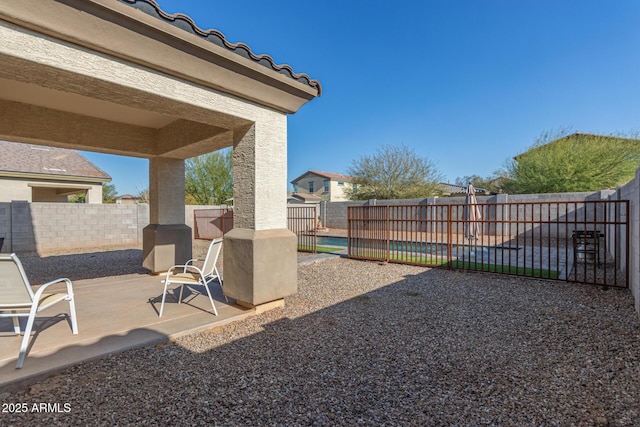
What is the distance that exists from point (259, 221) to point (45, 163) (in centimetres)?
1749

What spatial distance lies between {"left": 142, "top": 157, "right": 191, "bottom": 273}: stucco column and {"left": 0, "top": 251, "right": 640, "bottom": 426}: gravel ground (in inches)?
134

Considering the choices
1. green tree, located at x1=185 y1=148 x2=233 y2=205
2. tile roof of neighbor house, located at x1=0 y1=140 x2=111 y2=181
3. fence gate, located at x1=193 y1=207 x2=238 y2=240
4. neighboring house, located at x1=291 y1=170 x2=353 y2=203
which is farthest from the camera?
neighboring house, located at x1=291 y1=170 x2=353 y2=203

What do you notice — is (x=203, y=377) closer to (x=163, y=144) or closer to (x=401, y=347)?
(x=401, y=347)

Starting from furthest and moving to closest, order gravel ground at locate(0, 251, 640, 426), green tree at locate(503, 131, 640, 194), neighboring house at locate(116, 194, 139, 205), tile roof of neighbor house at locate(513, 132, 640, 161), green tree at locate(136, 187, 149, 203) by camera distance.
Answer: neighboring house at locate(116, 194, 139, 205)
green tree at locate(136, 187, 149, 203)
tile roof of neighbor house at locate(513, 132, 640, 161)
green tree at locate(503, 131, 640, 194)
gravel ground at locate(0, 251, 640, 426)

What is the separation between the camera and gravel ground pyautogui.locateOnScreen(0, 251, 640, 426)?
2.12 m

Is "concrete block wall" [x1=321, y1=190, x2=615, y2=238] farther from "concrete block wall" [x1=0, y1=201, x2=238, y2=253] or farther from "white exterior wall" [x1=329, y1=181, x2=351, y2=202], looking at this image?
"white exterior wall" [x1=329, y1=181, x2=351, y2=202]

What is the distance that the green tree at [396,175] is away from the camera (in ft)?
77.4

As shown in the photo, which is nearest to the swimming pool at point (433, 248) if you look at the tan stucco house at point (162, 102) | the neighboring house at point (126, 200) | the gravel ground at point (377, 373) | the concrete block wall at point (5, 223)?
the gravel ground at point (377, 373)

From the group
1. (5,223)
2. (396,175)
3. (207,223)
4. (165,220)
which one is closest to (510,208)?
(165,220)

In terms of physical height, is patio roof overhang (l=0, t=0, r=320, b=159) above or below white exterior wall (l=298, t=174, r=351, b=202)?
below

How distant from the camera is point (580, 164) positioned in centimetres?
1538

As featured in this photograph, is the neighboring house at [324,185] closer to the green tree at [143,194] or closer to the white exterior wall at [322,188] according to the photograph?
the white exterior wall at [322,188]

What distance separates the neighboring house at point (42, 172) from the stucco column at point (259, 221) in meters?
15.5

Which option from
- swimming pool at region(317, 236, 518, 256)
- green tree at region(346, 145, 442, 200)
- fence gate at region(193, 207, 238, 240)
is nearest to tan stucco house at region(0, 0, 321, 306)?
swimming pool at region(317, 236, 518, 256)
